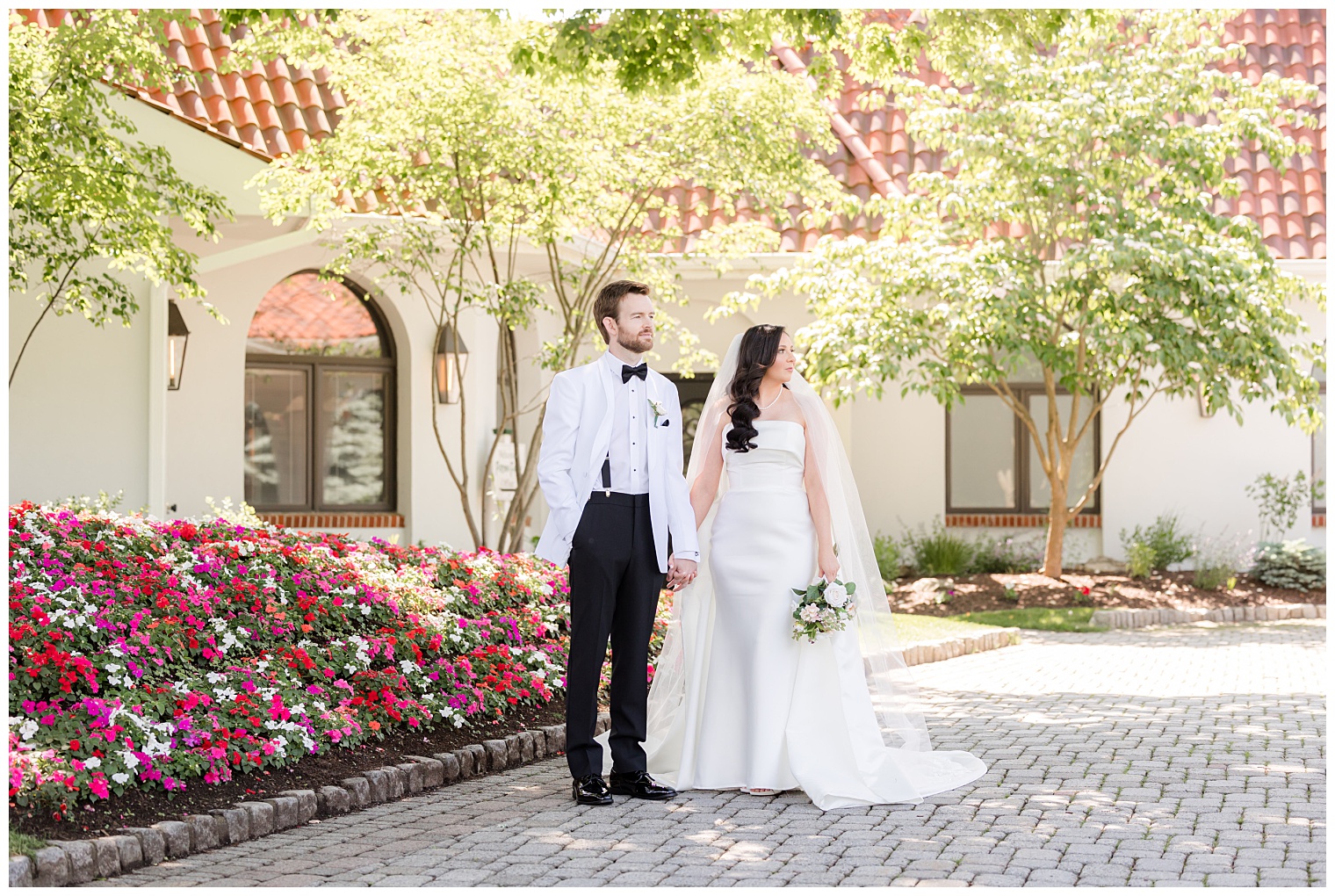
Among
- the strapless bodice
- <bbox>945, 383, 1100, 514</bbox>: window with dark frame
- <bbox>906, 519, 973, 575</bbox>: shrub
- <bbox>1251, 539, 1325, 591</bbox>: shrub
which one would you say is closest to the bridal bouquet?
the strapless bodice

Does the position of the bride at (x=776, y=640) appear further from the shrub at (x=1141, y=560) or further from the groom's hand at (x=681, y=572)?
the shrub at (x=1141, y=560)

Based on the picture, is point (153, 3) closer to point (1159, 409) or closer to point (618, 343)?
point (618, 343)

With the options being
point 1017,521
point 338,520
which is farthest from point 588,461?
point 1017,521

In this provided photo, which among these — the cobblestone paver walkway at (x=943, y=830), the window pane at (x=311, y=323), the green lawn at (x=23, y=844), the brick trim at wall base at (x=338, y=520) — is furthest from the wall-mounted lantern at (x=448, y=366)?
the green lawn at (x=23, y=844)

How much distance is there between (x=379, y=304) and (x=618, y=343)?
9.22m

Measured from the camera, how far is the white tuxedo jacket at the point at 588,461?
5.38 metres

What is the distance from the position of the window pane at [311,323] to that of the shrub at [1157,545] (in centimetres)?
883

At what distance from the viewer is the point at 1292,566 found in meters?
15.4

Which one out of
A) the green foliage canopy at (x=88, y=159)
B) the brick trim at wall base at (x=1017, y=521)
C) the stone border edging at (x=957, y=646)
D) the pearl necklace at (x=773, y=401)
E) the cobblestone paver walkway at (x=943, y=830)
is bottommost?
the stone border edging at (x=957, y=646)

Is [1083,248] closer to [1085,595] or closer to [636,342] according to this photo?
[1085,595]

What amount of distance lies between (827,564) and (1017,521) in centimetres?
1170

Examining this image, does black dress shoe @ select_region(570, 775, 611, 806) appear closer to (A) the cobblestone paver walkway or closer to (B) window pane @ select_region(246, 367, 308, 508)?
(A) the cobblestone paver walkway

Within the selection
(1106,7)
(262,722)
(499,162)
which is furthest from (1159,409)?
(262,722)

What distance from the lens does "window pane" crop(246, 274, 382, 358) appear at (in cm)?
1397
